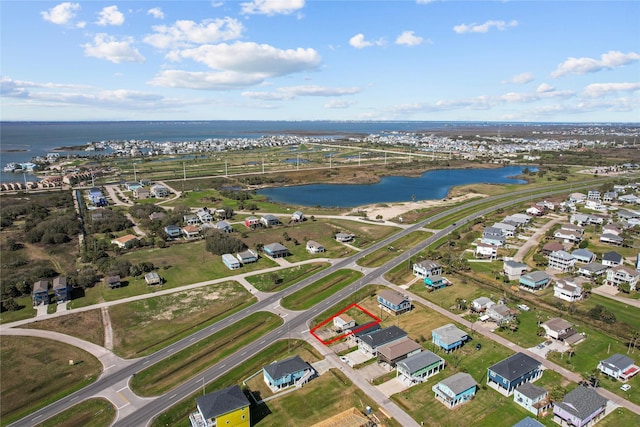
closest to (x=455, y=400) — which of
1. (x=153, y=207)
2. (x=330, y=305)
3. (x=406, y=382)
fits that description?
(x=406, y=382)

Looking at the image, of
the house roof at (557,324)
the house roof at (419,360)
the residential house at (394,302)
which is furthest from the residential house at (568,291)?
the house roof at (419,360)

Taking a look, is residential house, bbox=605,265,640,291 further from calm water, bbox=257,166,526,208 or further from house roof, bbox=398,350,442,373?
calm water, bbox=257,166,526,208

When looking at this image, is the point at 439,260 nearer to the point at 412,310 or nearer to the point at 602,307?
the point at 412,310

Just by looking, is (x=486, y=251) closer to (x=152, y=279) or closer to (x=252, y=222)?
(x=252, y=222)

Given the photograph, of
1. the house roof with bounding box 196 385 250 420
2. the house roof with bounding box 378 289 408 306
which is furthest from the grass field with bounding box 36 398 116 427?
the house roof with bounding box 378 289 408 306

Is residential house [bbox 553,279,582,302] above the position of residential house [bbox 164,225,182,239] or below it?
below

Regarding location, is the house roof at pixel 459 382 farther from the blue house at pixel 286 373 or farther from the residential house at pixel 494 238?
the residential house at pixel 494 238

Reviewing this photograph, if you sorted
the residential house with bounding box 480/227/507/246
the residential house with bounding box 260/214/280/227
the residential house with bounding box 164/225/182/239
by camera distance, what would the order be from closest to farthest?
1. the residential house with bounding box 480/227/507/246
2. the residential house with bounding box 164/225/182/239
3. the residential house with bounding box 260/214/280/227

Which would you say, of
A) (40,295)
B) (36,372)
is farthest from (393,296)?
(40,295)
